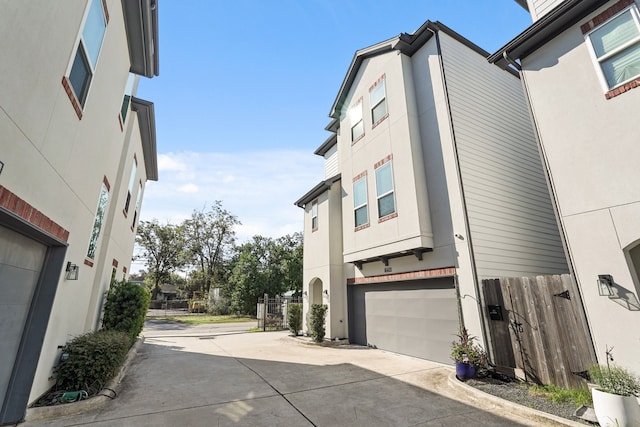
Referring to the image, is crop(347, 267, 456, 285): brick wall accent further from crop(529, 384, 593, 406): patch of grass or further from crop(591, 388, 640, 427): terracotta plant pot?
crop(591, 388, 640, 427): terracotta plant pot

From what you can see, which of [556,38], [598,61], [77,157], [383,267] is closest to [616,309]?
[598,61]

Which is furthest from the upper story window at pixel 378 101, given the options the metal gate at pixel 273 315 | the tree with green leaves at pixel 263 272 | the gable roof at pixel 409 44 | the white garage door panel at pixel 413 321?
the tree with green leaves at pixel 263 272

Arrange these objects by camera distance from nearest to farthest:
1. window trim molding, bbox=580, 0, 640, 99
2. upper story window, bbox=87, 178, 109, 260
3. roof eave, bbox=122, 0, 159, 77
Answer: window trim molding, bbox=580, 0, 640, 99 < roof eave, bbox=122, 0, 159, 77 < upper story window, bbox=87, 178, 109, 260

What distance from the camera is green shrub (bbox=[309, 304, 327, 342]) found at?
11.9m

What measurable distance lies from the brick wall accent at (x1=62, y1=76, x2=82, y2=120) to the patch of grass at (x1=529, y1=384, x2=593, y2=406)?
9387 millimetres

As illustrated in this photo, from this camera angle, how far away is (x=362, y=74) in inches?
499

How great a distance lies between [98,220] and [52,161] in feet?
14.1

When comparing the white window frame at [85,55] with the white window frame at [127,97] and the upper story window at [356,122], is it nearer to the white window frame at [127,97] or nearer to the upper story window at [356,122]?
the white window frame at [127,97]

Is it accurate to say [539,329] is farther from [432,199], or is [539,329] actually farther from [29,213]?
[29,213]

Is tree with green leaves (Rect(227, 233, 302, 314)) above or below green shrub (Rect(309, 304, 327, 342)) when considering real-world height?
above

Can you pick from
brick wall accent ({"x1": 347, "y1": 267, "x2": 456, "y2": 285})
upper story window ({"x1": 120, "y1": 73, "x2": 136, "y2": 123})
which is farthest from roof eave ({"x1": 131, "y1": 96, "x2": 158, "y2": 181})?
brick wall accent ({"x1": 347, "y1": 267, "x2": 456, "y2": 285})

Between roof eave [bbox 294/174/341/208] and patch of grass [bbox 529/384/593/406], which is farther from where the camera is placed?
roof eave [bbox 294/174/341/208]

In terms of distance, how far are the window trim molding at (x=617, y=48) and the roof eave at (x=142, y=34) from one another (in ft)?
31.2

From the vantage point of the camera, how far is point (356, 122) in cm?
1272
